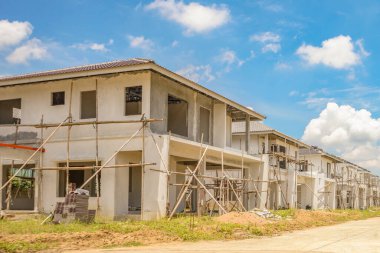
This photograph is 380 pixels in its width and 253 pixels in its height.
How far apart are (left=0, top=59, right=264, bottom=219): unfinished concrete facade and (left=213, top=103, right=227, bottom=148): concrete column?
203 centimetres

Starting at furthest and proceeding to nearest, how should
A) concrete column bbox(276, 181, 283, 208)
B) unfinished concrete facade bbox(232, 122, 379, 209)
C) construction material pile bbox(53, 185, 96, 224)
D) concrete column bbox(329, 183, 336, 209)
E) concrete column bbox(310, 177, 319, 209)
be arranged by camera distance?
concrete column bbox(329, 183, 336, 209), concrete column bbox(310, 177, 319, 209), unfinished concrete facade bbox(232, 122, 379, 209), concrete column bbox(276, 181, 283, 208), construction material pile bbox(53, 185, 96, 224)

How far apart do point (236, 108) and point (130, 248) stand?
647 inches

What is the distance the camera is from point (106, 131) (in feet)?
74.2

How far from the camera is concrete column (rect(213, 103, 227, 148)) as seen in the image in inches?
1114

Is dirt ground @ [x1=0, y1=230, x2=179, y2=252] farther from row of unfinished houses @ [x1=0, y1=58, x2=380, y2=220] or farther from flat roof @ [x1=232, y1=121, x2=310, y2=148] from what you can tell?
flat roof @ [x1=232, y1=121, x2=310, y2=148]

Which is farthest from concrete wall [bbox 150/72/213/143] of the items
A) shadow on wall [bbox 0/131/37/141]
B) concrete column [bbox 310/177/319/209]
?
concrete column [bbox 310/177/319/209]

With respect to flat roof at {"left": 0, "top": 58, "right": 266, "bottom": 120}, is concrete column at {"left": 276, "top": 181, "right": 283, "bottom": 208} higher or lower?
lower

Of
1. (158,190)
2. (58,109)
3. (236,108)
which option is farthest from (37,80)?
(236,108)

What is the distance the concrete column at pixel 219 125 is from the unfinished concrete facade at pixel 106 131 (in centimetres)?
203

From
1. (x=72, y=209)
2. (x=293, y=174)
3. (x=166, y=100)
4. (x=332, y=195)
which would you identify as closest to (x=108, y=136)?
(x=166, y=100)

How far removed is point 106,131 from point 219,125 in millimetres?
7786

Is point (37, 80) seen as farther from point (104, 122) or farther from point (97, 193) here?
point (97, 193)

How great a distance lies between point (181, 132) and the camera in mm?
26859

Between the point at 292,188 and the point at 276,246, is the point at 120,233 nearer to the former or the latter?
the point at 276,246
